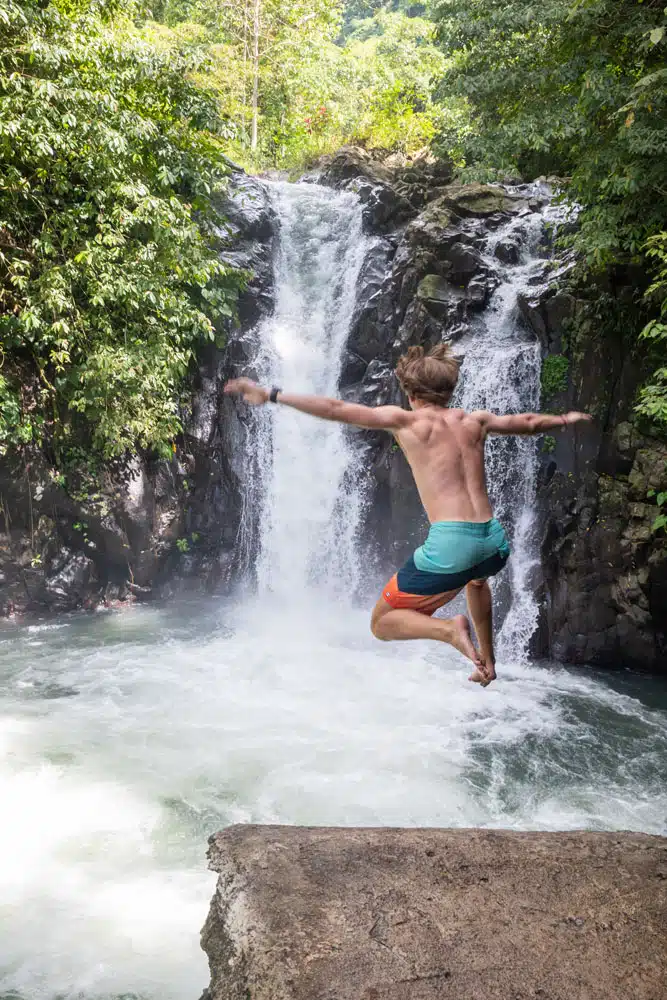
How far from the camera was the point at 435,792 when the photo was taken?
5.88 m

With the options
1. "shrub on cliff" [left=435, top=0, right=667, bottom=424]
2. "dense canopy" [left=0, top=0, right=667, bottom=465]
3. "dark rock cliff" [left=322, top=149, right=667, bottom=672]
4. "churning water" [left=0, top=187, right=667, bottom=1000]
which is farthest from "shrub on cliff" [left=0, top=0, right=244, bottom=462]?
"shrub on cliff" [left=435, top=0, right=667, bottom=424]

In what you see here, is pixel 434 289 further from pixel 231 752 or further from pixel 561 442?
pixel 231 752

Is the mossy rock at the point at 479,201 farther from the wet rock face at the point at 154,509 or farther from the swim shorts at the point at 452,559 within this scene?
the swim shorts at the point at 452,559

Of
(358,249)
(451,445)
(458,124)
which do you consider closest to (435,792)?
(451,445)

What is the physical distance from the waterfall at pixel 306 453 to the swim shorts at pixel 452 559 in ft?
29.6

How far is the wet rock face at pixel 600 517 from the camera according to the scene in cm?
852

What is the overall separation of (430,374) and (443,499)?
424 mm

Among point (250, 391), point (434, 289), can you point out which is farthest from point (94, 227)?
point (250, 391)

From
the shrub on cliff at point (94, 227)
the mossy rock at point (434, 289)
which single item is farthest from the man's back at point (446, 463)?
the mossy rock at point (434, 289)

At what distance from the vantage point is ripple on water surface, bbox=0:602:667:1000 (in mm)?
4094

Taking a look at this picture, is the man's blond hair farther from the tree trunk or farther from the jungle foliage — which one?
the tree trunk

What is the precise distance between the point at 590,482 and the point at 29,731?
6.87 meters

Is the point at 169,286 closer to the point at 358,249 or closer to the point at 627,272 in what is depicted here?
the point at 358,249

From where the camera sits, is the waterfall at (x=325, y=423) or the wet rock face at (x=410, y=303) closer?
the waterfall at (x=325, y=423)
